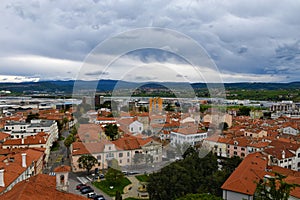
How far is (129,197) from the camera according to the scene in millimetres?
11852

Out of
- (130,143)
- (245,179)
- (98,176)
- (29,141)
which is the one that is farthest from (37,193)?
(29,141)

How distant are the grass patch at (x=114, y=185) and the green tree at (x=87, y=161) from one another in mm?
1402

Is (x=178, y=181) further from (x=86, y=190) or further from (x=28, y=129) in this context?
(x=28, y=129)

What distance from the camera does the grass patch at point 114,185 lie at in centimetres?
1257

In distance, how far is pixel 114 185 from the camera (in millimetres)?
13141

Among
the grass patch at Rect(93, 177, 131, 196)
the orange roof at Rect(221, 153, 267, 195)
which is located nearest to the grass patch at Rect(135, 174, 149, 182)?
the grass patch at Rect(93, 177, 131, 196)

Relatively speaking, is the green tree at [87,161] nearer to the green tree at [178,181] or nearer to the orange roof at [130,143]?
the orange roof at [130,143]

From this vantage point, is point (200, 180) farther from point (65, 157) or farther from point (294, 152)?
point (65, 157)

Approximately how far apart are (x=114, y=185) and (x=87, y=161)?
2305 mm

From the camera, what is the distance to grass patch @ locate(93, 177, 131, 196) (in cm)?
1257

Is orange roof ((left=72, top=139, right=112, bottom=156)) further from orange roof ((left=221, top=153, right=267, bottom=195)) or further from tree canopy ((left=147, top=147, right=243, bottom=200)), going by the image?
orange roof ((left=221, top=153, right=267, bottom=195))

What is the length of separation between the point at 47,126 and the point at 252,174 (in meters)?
16.6

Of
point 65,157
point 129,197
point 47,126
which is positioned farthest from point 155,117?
point 129,197

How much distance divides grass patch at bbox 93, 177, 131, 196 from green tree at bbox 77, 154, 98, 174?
55.2 inches
